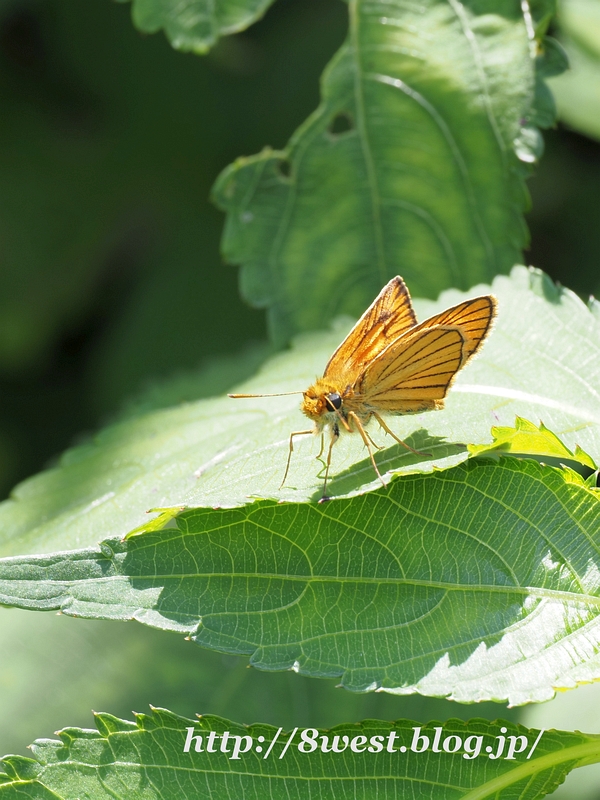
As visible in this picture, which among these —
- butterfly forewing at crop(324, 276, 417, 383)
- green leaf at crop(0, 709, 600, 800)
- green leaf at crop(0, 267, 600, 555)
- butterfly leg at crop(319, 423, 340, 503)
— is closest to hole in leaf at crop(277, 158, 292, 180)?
green leaf at crop(0, 267, 600, 555)

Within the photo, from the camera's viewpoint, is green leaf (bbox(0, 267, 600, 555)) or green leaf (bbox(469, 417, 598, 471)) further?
green leaf (bbox(0, 267, 600, 555))

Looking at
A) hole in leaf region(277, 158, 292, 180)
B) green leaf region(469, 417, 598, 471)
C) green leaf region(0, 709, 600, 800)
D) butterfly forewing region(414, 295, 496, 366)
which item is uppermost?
hole in leaf region(277, 158, 292, 180)

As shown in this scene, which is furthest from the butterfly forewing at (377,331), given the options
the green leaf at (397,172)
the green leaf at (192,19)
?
the green leaf at (192,19)

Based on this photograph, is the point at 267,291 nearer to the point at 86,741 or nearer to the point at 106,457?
the point at 106,457

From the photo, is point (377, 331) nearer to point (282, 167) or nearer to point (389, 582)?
point (389, 582)

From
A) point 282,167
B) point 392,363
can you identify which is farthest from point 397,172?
point 392,363

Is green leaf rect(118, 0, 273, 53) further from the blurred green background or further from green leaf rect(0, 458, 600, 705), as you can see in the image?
green leaf rect(0, 458, 600, 705)

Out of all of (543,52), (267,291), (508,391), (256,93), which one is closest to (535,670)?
(508,391)
